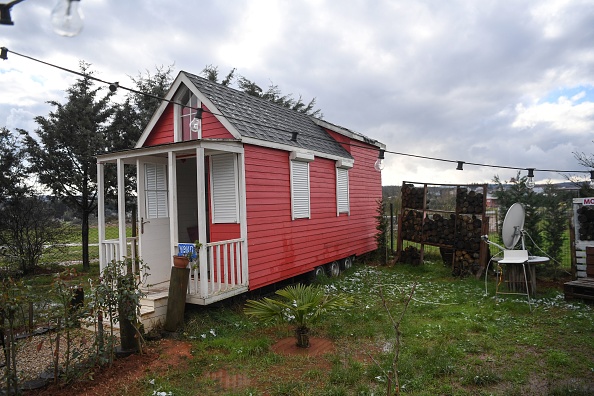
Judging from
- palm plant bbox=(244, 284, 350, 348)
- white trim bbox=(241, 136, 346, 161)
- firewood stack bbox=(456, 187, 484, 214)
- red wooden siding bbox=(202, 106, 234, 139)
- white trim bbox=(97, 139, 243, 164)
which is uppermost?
red wooden siding bbox=(202, 106, 234, 139)

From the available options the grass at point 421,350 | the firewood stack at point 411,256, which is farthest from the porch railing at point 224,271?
the firewood stack at point 411,256

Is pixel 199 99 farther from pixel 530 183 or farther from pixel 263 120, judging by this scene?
pixel 530 183

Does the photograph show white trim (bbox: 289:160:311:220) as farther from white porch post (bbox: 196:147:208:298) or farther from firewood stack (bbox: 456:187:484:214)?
firewood stack (bbox: 456:187:484:214)

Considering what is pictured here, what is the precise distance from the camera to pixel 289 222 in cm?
795

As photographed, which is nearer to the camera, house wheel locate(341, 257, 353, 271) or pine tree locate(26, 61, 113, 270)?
house wheel locate(341, 257, 353, 271)

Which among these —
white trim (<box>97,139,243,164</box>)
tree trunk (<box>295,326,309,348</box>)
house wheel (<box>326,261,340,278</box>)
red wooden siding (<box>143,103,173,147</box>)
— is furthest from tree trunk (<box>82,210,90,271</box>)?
tree trunk (<box>295,326,309,348</box>)

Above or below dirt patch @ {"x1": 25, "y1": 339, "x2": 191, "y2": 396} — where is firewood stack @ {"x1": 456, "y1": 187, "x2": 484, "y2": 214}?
above

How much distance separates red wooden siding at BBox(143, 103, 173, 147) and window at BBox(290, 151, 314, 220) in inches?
103

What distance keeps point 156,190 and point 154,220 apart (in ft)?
2.07

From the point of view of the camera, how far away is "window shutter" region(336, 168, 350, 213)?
1008 centimetres

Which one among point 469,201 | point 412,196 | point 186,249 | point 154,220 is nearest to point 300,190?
point 154,220

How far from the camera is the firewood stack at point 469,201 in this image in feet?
31.6

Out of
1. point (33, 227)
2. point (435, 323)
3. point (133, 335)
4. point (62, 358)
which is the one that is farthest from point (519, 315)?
point (33, 227)

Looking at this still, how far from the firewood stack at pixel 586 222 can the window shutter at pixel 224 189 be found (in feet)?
23.6
